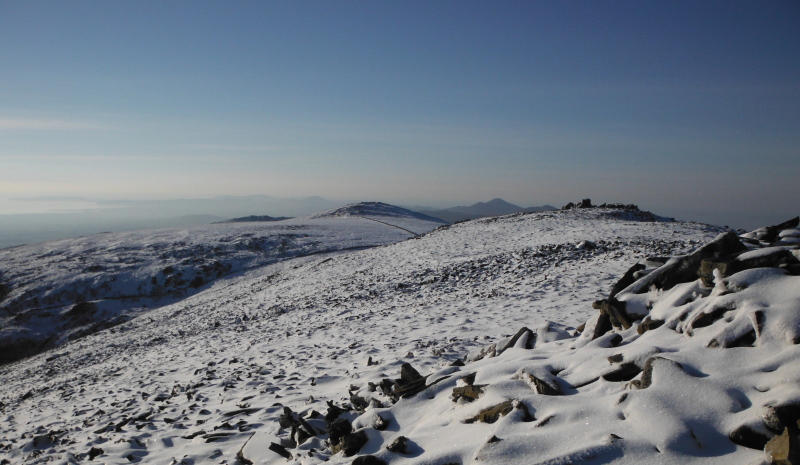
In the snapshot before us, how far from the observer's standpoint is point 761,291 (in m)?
5.71

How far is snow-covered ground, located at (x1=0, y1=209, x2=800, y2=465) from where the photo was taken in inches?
178

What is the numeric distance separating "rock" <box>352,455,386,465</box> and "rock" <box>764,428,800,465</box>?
3.98m

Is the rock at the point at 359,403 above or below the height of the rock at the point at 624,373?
below

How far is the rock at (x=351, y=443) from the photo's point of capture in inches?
229

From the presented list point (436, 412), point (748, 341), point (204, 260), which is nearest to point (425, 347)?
point (436, 412)

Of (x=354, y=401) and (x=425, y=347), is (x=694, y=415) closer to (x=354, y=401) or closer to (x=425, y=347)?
(x=354, y=401)

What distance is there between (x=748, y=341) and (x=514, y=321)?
7323 millimetres

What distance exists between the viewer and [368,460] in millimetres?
5281

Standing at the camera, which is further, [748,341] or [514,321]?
[514,321]

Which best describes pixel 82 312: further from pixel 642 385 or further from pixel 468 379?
pixel 642 385

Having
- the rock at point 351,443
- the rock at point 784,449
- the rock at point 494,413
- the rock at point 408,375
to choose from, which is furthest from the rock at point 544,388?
the rock at point 351,443

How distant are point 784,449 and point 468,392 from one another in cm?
354

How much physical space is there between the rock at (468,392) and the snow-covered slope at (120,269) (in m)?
33.6

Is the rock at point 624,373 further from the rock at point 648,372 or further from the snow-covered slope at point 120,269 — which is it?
the snow-covered slope at point 120,269
